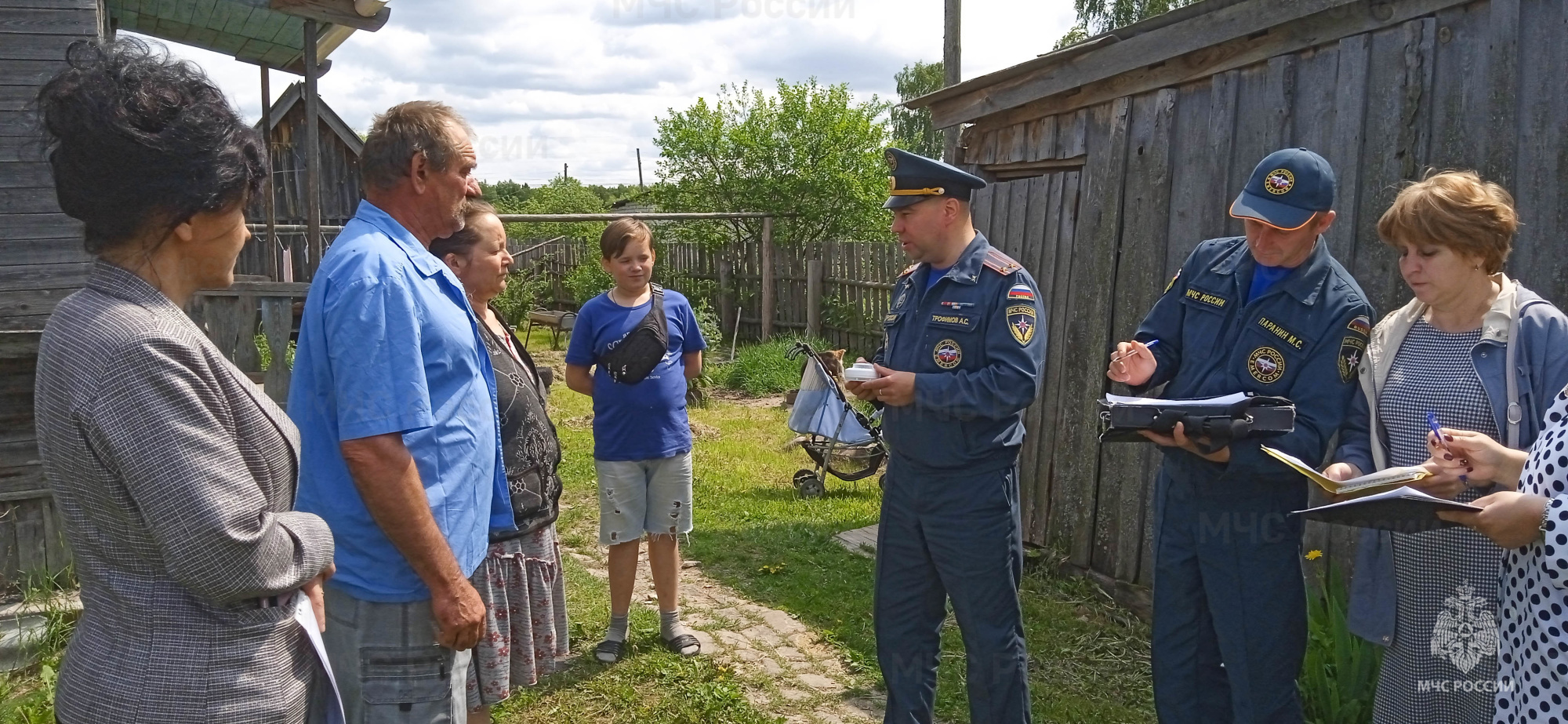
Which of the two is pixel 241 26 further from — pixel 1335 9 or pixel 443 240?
pixel 1335 9

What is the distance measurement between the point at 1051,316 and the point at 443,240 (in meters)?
3.50

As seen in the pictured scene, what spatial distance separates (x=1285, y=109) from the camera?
14.6ft

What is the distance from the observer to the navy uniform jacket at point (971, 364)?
3.28 metres

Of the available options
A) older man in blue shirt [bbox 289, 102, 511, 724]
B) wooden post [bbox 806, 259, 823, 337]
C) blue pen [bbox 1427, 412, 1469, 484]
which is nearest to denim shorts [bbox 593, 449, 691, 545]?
older man in blue shirt [bbox 289, 102, 511, 724]

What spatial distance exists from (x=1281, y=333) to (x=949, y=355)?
3.17ft

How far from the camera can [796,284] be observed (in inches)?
603

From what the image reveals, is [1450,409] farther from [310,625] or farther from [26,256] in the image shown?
[26,256]

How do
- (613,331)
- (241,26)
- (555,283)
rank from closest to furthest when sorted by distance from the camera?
(613,331)
(241,26)
(555,283)

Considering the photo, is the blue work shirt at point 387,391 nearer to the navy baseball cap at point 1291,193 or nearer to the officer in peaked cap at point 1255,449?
the officer in peaked cap at point 1255,449

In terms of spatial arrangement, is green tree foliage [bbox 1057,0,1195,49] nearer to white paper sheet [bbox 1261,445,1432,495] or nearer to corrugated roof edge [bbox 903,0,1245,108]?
corrugated roof edge [bbox 903,0,1245,108]

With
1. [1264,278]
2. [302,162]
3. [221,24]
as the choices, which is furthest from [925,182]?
[302,162]

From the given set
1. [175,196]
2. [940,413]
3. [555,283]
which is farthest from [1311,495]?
[555,283]

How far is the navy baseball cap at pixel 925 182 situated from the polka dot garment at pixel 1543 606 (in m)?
1.73

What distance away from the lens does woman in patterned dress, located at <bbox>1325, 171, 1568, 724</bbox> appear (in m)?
2.58
